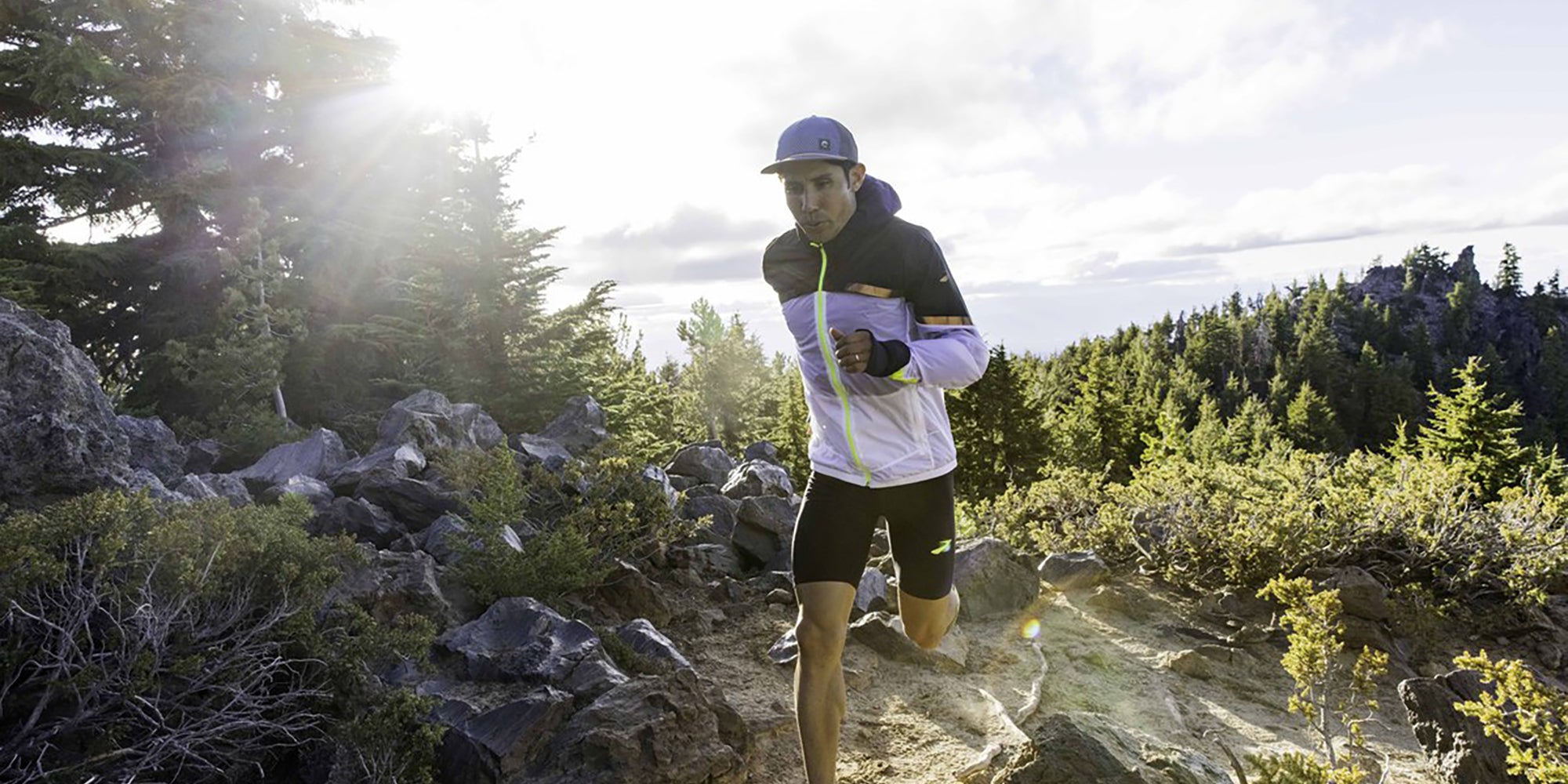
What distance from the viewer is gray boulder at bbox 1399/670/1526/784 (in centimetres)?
372

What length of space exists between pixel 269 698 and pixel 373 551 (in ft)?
5.54

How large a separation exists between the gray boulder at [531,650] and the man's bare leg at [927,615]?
1.46 meters


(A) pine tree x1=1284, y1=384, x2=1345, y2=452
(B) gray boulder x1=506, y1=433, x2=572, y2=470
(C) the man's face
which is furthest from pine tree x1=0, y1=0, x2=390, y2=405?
(A) pine tree x1=1284, y1=384, x2=1345, y2=452

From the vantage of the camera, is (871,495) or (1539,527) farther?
(1539,527)

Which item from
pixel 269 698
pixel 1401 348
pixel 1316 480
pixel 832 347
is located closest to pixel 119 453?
pixel 269 698

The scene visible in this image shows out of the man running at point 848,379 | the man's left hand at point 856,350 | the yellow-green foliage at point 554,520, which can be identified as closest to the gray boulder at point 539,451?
the yellow-green foliage at point 554,520

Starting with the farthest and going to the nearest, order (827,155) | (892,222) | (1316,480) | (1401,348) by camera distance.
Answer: (1401,348)
(1316,480)
(892,222)
(827,155)

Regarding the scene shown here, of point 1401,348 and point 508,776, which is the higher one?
point 508,776

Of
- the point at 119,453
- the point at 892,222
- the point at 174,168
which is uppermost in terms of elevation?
the point at 174,168

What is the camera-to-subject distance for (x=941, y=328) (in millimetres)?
3322

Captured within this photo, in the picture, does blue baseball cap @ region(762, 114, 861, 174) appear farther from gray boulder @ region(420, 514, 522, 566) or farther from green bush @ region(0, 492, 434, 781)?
gray boulder @ region(420, 514, 522, 566)

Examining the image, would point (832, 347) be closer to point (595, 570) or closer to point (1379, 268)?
point (595, 570)

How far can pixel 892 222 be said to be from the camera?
341 cm

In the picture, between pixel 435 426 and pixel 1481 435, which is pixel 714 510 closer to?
pixel 435 426
